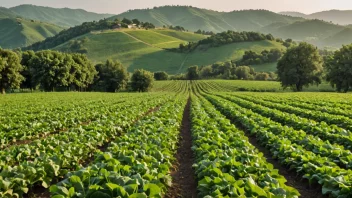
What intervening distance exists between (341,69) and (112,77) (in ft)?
215

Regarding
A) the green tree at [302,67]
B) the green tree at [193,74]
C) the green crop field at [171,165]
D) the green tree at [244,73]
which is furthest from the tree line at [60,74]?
the green crop field at [171,165]

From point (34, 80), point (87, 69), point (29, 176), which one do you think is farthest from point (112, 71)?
point (29, 176)

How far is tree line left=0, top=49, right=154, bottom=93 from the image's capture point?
6531 cm

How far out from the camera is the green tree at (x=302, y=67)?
7150 cm

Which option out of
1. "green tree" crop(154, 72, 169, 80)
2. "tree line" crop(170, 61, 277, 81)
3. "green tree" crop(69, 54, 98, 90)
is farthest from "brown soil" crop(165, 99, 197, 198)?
"green tree" crop(154, 72, 169, 80)

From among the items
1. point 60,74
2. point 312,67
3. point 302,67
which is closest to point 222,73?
point 302,67

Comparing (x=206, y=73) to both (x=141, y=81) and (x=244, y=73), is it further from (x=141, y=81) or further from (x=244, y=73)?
(x=141, y=81)

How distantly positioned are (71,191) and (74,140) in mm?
7738

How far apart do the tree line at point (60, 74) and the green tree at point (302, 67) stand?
143 ft

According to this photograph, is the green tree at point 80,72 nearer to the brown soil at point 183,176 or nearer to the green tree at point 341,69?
the green tree at point 341,69

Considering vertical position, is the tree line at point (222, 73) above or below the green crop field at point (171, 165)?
above

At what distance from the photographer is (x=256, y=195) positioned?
6.14 m

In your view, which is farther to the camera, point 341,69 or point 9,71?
point 341,69

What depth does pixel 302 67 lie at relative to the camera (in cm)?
7206
